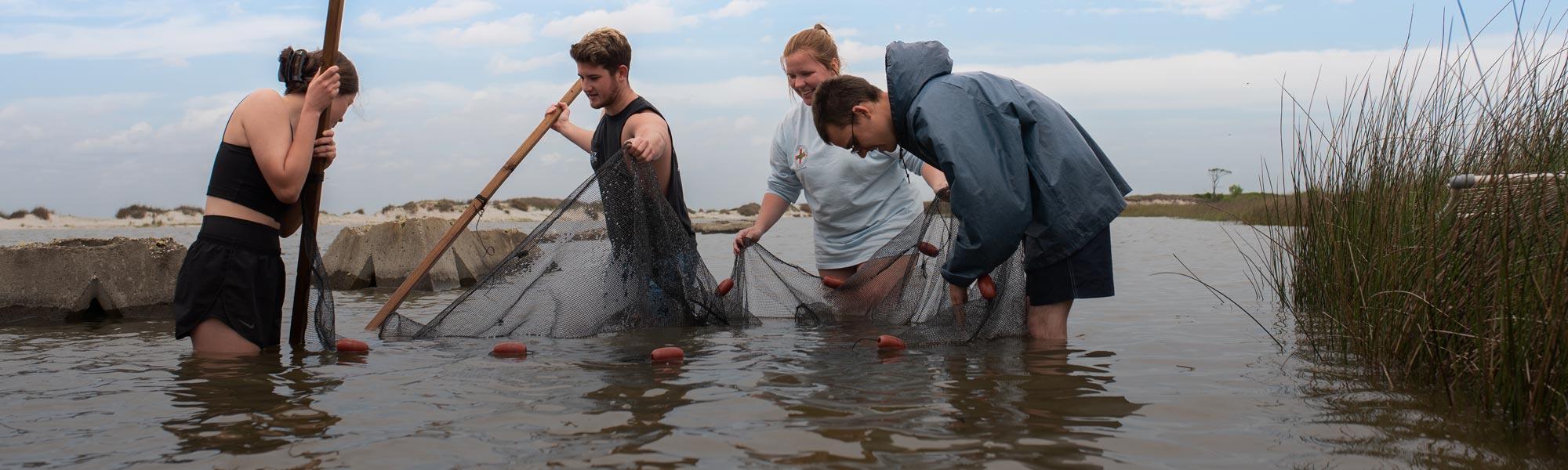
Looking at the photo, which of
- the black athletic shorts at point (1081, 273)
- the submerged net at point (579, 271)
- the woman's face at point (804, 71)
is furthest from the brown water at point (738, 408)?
the woman's face at point (804, 71)

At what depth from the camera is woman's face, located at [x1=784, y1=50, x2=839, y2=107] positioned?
5289 mm

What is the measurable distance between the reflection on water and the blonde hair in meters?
2.56

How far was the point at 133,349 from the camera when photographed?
5352mm

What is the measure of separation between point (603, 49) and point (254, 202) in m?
1.68

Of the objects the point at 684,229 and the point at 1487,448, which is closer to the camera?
the point at 1487,448

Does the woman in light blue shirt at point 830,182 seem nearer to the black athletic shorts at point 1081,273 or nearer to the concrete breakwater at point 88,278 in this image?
the black athletic shorts at point 1081,273

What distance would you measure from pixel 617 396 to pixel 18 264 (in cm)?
542

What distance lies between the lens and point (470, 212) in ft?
19.0

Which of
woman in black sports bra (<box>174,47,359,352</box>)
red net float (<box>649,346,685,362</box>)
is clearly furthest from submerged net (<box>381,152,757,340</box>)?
woman in black sports bra (<box>174,47,359,352</box>)

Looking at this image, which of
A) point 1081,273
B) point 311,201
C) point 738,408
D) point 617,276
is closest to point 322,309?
point 311,201

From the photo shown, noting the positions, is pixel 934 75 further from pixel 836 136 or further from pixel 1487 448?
pixel 1487 448

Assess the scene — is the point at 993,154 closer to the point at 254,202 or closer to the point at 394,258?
the point at 254,202

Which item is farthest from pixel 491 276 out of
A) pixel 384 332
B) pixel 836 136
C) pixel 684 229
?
pixel 836 136

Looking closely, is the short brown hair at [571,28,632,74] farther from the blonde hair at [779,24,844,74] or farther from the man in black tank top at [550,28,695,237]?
the blonde hair at [779,24,844,74]
